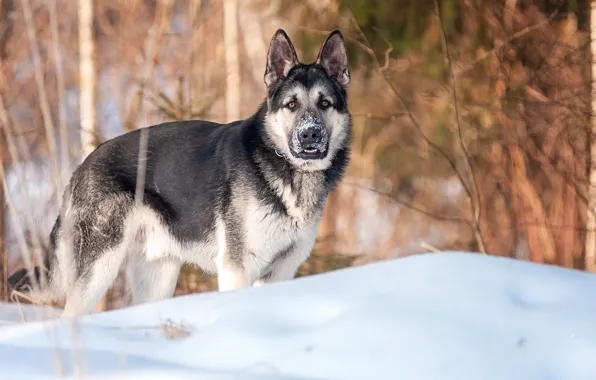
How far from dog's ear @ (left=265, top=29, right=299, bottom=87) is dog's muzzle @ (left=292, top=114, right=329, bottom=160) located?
1.47 ft

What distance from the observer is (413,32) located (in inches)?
322

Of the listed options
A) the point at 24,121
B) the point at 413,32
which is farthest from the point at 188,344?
the point at 24,121

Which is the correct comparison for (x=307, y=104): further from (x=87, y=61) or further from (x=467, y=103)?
(x=87, y=61)

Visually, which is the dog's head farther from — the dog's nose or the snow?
the snow

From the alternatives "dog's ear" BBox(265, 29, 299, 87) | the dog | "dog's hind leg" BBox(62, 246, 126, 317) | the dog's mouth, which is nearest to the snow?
the dog

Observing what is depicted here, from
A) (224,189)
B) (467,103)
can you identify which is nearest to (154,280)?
(224,189)

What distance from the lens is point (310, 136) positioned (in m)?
4.66

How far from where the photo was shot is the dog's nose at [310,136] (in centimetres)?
466

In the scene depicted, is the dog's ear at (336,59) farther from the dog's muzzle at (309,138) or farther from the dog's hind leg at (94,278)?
the dog's hind leg at (94,278)

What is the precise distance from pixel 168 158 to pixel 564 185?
4.83m

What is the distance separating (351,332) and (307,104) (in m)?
2.60

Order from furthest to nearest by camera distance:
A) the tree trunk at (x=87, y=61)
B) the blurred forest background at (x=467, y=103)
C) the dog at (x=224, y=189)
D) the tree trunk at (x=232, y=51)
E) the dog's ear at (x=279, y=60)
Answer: the tree trunk at (x=232, y=51), the tree trunk at (x=87, y=61), the blurred forest background at (x=467, y=103), the dog's ear at (x=279, y=60), the dog at (x=224, y=189)

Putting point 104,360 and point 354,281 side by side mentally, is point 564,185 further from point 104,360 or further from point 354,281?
point 104,360

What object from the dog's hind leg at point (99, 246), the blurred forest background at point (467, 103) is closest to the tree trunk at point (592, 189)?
the blurred forest background at point (467, 103)
